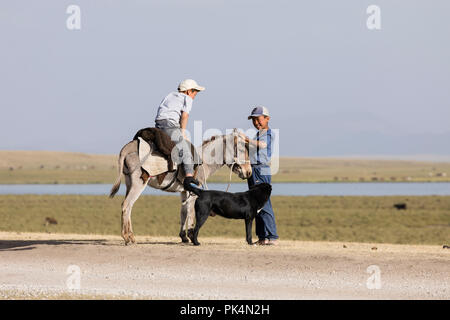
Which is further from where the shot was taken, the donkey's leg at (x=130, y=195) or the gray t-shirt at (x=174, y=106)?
the donkey's leg at (x=130, y=195)

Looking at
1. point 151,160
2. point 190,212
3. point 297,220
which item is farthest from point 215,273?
point 297,220

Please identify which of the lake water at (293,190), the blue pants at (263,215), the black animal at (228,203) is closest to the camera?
the black animal at (228,203)

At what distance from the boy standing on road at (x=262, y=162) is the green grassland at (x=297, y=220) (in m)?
13.4

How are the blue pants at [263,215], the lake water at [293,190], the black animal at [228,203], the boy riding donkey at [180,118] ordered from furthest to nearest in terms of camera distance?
the lake water at [293,190] → the blue pants at [263,215] → the boy riding donkey at [180,118] → the black animal at [228,203]

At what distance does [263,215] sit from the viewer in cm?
1516

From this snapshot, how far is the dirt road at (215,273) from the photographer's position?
35.1ft

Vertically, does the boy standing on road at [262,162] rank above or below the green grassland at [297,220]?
above

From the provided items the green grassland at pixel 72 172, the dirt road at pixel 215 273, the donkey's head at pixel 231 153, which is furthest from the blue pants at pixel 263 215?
the green grassland at pixel 72 172

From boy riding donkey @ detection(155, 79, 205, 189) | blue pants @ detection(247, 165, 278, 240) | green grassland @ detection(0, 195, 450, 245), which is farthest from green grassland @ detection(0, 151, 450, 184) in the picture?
boy riding donkey @ detection(155, 79, 205, 189)

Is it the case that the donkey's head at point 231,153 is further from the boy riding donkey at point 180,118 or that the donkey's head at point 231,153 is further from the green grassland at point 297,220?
the green grassland at point 297,220

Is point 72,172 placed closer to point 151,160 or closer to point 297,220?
point 297,220

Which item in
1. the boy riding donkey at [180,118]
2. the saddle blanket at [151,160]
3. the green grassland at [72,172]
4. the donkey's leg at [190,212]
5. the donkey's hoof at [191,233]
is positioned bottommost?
the green grassland at [72,172]

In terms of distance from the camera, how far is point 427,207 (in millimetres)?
57719
